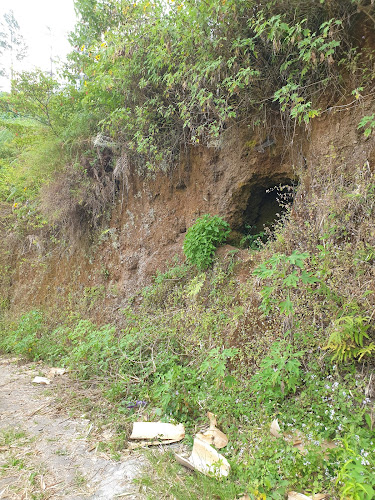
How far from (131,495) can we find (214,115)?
4914mm

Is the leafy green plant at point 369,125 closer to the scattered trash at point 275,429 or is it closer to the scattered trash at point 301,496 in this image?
the scattered trash at point 275,429

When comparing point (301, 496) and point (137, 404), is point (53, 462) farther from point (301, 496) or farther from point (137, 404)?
point (301, 496)

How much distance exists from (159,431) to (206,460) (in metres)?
0.65

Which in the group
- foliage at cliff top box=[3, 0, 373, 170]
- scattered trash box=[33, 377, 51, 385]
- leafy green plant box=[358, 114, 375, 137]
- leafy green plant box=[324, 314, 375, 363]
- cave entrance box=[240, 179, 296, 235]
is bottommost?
scattered trash box=[33, 377, 51, 385]

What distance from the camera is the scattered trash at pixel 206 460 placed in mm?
2359

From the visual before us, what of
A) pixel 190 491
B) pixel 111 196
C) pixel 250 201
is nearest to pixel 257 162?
pixel 250 201

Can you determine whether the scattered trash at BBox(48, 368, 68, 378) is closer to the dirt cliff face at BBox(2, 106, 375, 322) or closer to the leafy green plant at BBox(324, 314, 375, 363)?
the dirt cliff face at BBox(2, 106, 375, 322)

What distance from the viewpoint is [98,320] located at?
686 cm

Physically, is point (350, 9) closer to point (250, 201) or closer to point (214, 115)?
point (214, 115)

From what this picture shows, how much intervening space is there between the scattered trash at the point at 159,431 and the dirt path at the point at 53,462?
0.24m

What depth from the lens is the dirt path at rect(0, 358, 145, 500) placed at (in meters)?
2.41

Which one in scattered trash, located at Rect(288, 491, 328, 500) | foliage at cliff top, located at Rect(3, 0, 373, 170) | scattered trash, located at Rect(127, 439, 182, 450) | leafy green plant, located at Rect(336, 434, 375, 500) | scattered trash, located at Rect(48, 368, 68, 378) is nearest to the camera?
leafy green plant, located at Rect(336, 434, 375, 500)

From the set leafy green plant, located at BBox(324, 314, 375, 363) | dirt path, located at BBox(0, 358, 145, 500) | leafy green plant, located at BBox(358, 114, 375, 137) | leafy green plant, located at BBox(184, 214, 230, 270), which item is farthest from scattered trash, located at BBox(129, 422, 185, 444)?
leafy green plant, located at BBox(358, 114, 375, 137)

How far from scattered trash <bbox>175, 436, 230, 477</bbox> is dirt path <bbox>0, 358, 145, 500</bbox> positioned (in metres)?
0.41
